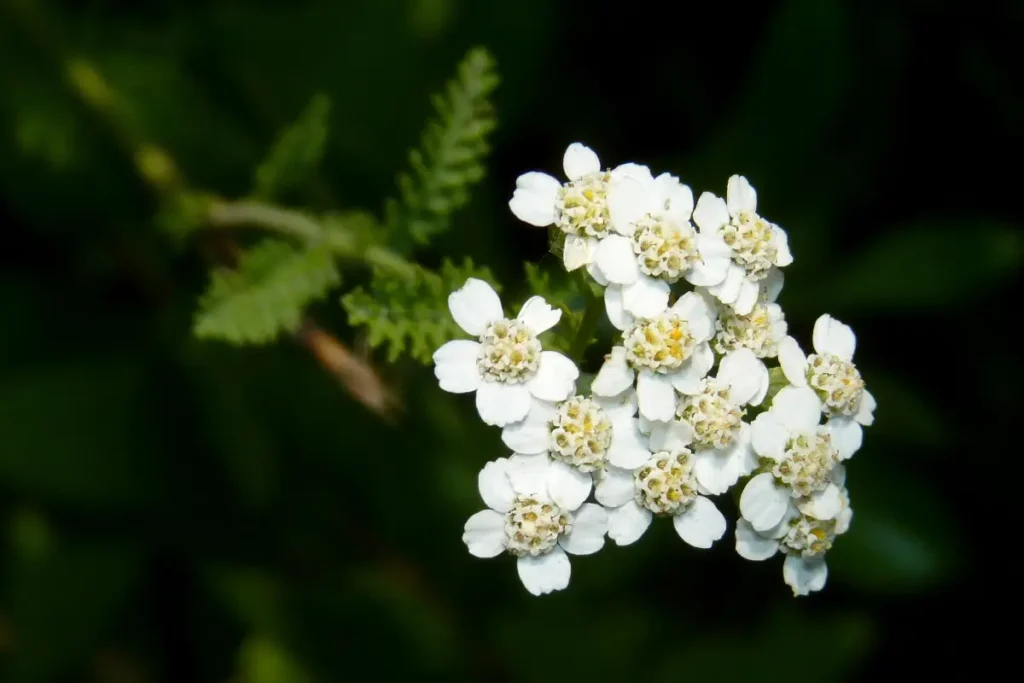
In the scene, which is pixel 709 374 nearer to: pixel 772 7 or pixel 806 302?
pixel 806 302

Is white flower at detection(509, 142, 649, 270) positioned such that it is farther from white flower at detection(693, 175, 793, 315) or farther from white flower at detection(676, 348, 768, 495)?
white flower at detection(676, 348, 768, 495)

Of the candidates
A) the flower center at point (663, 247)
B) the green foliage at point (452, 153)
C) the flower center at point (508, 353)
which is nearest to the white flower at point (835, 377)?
the flower center at point (663, 247)

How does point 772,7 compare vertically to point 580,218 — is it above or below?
above

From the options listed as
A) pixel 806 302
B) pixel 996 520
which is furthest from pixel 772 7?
pixel 996 520

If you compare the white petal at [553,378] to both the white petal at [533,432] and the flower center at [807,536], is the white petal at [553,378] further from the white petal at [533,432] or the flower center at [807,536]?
the flower center at [807,536]

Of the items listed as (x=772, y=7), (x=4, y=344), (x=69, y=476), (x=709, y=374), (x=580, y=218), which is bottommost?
(x=709, y=374)

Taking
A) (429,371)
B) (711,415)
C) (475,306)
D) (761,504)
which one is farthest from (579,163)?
(429,371)
